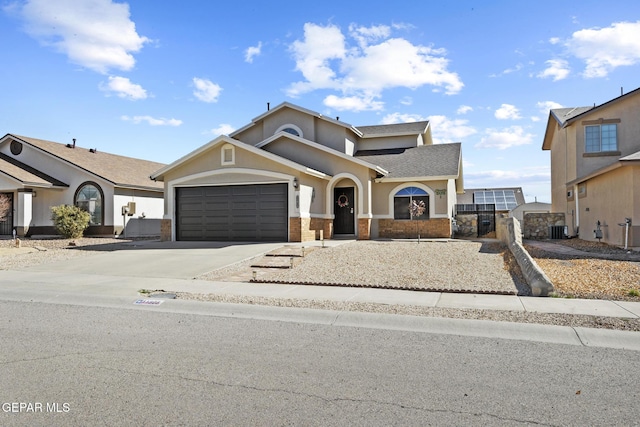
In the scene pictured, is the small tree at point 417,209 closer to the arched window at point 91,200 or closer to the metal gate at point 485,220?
the metal gate at point 485,220

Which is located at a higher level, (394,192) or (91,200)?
(394,192)

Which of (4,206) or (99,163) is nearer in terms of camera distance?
(4,206)

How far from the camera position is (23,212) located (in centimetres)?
2623

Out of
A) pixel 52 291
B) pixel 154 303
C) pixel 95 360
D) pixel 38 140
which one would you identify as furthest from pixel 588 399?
pixel 38 140

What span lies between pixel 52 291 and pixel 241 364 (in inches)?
290

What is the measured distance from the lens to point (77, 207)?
26078 mm

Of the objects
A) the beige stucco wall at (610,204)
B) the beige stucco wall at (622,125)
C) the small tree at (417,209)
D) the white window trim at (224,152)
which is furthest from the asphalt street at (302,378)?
the beige stucco wall at (622,125)

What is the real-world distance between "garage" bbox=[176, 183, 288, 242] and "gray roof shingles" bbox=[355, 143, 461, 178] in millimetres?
6131

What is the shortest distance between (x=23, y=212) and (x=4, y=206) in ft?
3.92

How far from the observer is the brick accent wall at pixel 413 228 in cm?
2223

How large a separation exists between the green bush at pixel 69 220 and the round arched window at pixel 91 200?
1.26m

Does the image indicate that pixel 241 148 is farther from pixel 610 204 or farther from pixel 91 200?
pixel 610 204

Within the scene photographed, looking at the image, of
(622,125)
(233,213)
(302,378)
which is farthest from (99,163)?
(622,125)

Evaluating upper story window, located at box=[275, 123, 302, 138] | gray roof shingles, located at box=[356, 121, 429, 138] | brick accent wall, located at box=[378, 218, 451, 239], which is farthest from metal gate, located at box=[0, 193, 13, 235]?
brick accent wall, located at box=[378, 218, 451, 239]
